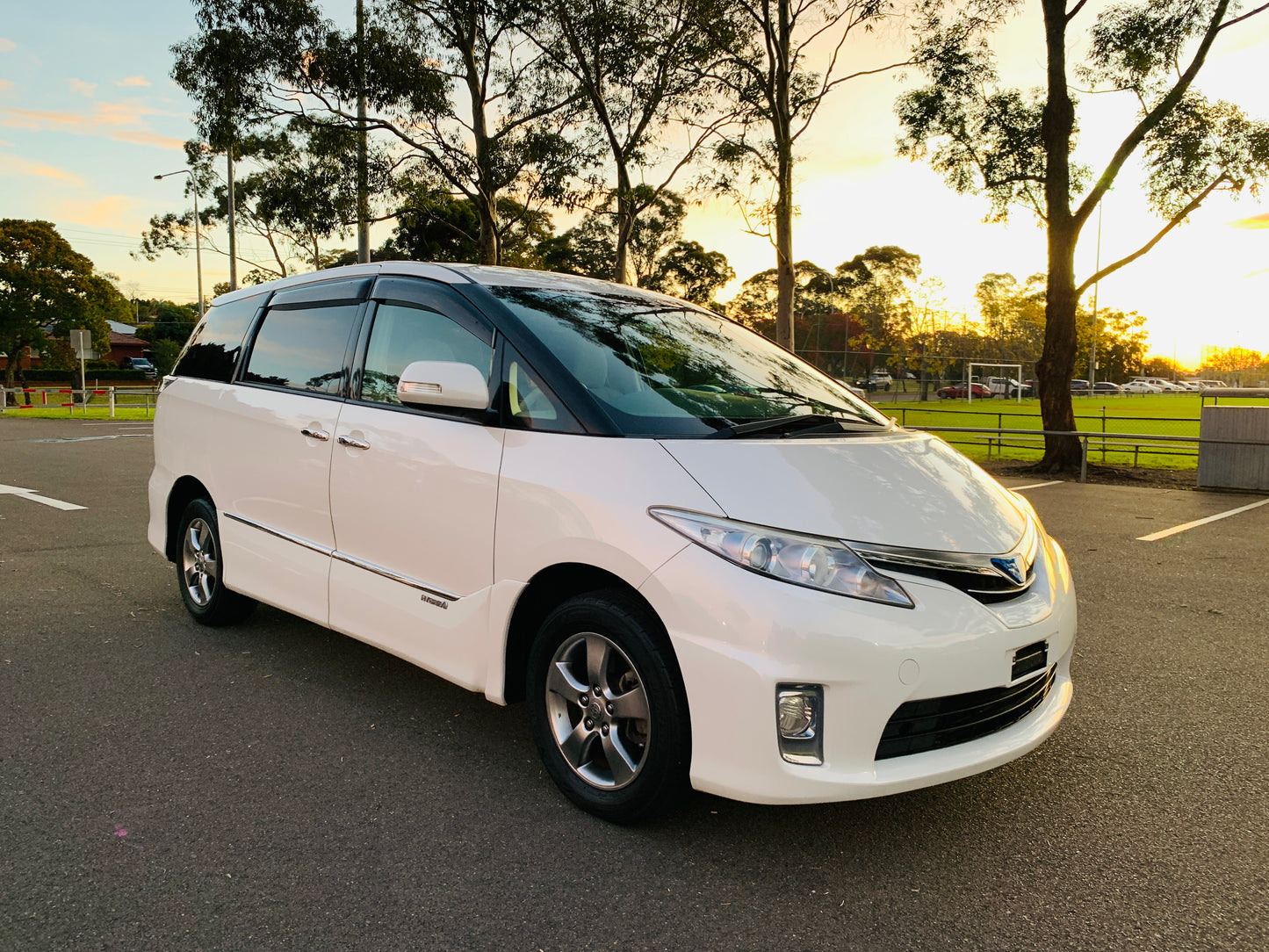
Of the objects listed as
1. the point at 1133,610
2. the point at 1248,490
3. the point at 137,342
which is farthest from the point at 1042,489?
the point at 137,342

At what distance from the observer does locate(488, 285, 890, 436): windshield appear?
3.08 meters

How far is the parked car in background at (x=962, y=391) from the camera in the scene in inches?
2019

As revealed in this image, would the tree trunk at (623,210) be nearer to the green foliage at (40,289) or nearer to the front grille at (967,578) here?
the front grille at (967,578)

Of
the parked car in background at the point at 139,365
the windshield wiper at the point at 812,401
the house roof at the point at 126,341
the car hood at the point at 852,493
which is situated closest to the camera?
the car hood at the point at 852,493

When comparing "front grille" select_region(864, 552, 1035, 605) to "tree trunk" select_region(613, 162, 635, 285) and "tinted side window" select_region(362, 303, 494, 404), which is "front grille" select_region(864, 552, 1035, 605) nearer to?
"tinted side window" select_region(362, 303, 494, 404)

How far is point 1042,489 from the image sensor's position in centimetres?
1224

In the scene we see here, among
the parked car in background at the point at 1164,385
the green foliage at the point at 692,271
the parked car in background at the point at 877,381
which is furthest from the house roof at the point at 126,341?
the parked car in background at the point at 1164,385

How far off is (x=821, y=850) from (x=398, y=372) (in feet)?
7.54

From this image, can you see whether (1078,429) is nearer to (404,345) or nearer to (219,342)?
(219,342)

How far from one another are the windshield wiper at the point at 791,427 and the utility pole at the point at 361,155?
61.4 ft

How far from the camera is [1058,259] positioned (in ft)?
50.0

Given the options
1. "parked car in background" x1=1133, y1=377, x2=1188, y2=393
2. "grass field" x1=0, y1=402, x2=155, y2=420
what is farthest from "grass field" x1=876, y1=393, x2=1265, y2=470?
"parked car in background" x1=1133, y1=377, x2=1188, y2=393

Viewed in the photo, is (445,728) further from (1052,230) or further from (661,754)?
(1052,230)

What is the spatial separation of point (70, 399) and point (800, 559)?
35.4 m
